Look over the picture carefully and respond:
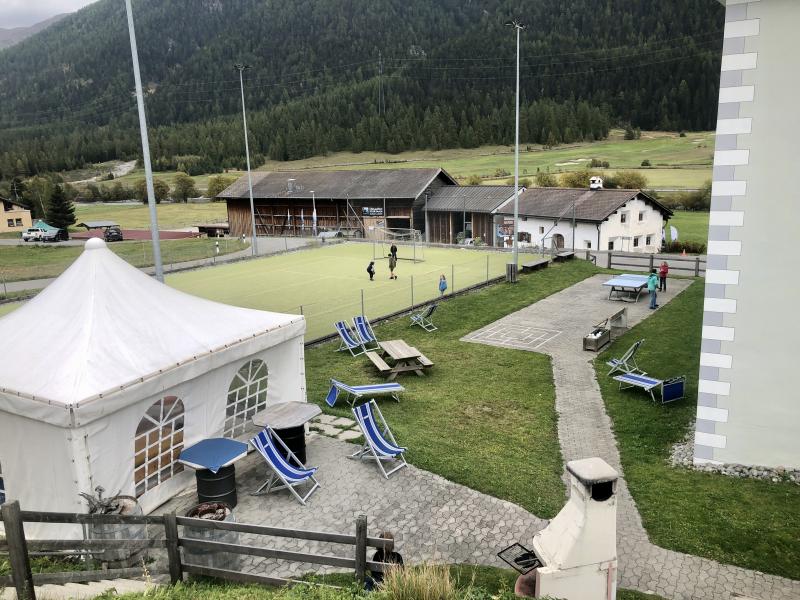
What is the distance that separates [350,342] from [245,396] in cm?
616

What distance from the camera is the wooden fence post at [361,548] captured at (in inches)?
214

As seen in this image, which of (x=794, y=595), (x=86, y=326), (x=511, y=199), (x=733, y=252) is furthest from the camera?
(x=511, y=199)

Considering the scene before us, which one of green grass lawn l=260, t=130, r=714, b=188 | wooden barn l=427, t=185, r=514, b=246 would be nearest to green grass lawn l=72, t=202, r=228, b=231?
wooden barn l=427, t=185, r=514, b=246

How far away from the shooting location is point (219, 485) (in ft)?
26.8

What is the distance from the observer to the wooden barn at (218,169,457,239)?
46.5 meters

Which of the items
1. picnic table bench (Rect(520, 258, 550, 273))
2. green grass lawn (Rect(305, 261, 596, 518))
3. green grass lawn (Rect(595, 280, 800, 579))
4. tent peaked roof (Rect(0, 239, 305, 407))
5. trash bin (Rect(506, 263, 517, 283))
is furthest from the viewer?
picnic table bench (Rect(520, 258, 550, 273))

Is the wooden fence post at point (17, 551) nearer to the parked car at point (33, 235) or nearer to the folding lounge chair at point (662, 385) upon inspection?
the folding lounge chair at point (662, 385)

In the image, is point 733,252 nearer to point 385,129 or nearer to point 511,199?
point 511,199

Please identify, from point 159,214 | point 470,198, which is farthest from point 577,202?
point 159,214

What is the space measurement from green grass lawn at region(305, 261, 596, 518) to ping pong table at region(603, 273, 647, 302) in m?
5.48

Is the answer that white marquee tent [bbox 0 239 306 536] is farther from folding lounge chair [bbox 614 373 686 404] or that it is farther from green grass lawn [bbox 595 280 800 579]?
folding lounge chair [bbox 614 373 686 404]

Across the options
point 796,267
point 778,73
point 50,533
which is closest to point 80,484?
point 50,533

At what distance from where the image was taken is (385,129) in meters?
131

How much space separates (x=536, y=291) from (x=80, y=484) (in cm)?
1912
